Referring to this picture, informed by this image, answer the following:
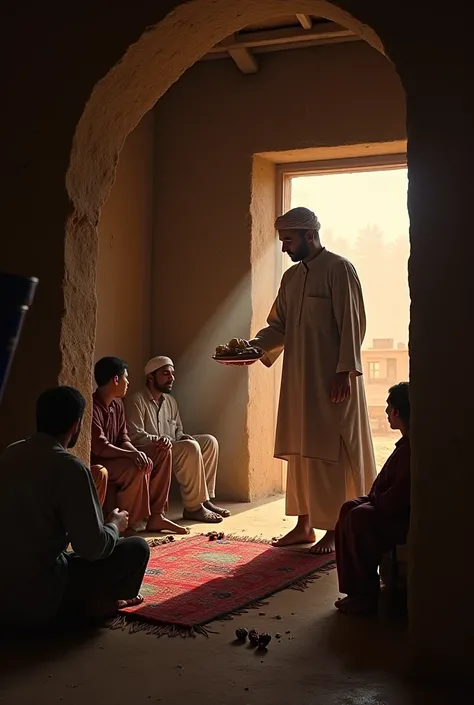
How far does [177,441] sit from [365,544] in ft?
8.44

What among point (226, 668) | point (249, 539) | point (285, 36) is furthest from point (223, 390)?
point (226, 668)

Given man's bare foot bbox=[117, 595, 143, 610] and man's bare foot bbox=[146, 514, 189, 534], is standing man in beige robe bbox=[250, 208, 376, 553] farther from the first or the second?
man's bare foot bbox=[117, 595, 143, 610]

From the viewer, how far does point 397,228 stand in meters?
6.61

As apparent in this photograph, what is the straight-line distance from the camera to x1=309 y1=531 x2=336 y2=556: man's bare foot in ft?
14.4

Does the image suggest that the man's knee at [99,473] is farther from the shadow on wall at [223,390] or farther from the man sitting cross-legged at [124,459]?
the shadow on wall at [223,390]

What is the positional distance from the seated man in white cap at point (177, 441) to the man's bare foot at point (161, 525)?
→ 1.38 ft

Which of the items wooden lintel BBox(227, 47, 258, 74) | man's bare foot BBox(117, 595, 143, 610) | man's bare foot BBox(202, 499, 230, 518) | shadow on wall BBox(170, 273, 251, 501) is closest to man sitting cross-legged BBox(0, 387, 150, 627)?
man's bare foot BBox(117, 595, 143, 610)

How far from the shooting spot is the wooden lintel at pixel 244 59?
6055 millimetres

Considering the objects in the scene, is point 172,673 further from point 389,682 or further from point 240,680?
point 389,682

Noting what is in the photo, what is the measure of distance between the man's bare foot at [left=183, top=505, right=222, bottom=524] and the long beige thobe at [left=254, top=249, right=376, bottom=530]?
96 cm

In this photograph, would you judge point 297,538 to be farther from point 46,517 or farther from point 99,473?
point 46,517

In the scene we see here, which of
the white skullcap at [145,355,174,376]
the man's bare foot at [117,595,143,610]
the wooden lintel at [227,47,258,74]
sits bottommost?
the man's bare foot at [117,595,143,610]

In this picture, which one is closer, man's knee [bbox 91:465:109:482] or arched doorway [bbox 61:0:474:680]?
arched doorway [bbox 61:0:474:680]

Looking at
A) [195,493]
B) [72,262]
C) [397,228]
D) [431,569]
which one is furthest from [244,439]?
[431,569]
